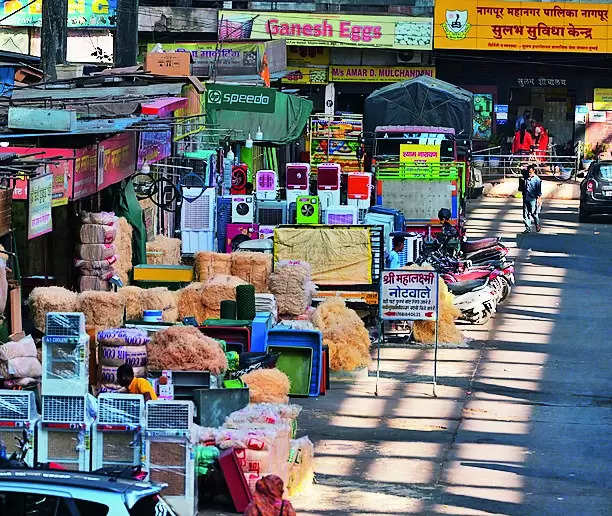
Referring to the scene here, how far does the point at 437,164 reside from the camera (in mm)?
31594

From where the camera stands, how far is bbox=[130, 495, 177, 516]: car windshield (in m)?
9.08

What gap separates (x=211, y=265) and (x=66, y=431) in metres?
9.14

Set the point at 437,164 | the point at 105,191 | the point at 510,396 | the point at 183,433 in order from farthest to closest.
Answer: the point at 437,164 → the point at 105,191 → the point at 510,396 → the point at 183,433

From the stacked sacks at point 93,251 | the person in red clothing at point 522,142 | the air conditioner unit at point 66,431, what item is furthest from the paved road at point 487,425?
the person in red clothing at point 522,142

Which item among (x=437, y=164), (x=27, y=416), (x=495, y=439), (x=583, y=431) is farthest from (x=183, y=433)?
(x=437, y=164)

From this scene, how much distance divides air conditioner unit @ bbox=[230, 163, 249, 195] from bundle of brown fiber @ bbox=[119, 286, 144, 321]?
1368 cm

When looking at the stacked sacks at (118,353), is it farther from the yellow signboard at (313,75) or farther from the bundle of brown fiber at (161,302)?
the yellow signboard at (313,75)

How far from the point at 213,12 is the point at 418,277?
34.6m

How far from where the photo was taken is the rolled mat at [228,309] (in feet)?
63.4

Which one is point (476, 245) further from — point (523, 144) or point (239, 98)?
point (523, 144)

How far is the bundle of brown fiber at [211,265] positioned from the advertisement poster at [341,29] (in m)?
31.6

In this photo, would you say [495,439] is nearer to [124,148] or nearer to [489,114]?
[124,148]

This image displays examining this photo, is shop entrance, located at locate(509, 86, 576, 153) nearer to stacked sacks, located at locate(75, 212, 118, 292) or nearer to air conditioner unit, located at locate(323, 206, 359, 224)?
air conditioner unit, located at locate(323, 206, 359, 224)

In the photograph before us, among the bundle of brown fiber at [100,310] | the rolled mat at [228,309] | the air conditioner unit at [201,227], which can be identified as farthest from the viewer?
the air conditioner unit at [201,227]
